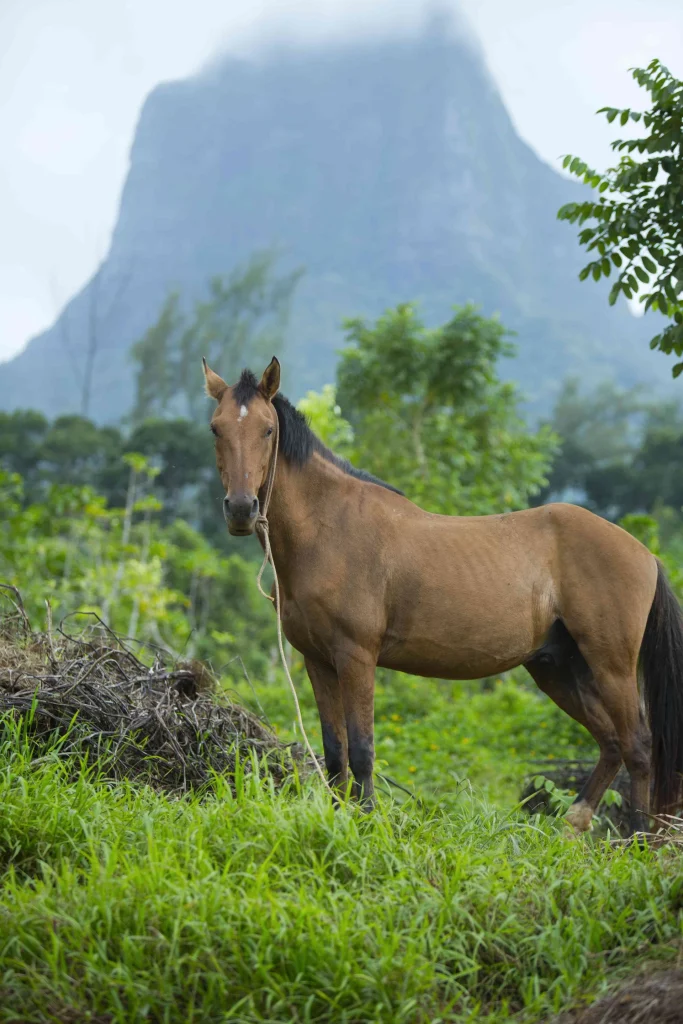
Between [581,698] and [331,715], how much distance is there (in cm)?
149

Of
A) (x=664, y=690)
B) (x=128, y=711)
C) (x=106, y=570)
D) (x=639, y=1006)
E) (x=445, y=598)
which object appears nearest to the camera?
(x=639, y=1006)

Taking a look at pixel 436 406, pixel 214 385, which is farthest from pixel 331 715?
pixel 436 406

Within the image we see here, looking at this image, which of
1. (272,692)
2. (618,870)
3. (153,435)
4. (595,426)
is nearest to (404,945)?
(618,870)

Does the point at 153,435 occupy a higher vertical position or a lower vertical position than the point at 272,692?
higher

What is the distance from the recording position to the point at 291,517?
4586mm

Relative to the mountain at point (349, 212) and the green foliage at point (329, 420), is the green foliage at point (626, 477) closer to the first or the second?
the green foliage at point (329, 420)

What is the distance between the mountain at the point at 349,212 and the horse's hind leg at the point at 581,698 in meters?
86.0

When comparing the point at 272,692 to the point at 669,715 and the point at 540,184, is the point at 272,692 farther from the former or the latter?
the point at 540,184

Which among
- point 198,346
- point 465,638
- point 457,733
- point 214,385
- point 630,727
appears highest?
point 198,346

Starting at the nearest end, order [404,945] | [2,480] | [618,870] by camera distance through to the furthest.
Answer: [404,945] < [618,870] < [2,480]

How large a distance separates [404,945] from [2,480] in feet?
34.5

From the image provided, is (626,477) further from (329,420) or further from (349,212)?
(349,212)

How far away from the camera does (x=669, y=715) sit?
16.7 feet

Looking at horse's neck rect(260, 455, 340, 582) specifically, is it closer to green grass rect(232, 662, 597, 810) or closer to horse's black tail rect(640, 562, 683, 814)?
horse's black tail rect(640, 562, 683, 814)
